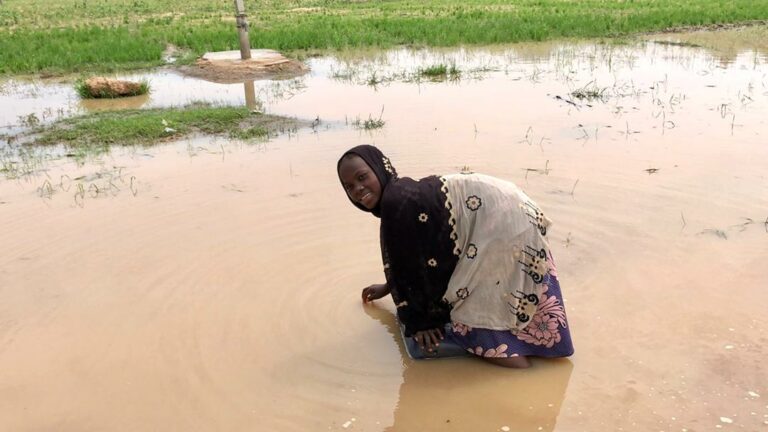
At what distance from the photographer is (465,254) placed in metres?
2.50

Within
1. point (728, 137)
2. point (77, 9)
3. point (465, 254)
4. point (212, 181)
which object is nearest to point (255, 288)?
point (465, 254)

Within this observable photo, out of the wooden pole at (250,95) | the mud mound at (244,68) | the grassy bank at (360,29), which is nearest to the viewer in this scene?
the wooden pole at (250,95)

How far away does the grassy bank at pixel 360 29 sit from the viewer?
38.0ft

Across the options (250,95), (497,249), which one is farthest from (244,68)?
(497,249)

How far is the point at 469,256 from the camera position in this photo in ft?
8.14

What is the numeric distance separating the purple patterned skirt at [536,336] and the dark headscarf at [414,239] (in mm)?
178

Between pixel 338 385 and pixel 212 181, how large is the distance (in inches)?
109

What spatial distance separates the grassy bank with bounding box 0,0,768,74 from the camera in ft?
38.0

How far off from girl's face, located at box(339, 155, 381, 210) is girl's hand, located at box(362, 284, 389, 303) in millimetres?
644

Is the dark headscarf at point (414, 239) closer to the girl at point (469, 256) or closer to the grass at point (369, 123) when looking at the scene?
the girl at point (469, 256)

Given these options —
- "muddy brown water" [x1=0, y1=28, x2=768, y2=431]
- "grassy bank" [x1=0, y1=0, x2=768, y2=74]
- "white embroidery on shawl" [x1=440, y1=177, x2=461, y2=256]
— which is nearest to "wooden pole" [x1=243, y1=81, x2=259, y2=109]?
"muddy brown water" [x1=0, y1=28, x2=768, y2=431]

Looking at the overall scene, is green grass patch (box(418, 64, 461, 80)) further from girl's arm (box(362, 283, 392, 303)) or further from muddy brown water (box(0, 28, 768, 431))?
girl's arm (box(362, 283, 392, 303))

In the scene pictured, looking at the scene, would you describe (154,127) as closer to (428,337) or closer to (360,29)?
(428,337)

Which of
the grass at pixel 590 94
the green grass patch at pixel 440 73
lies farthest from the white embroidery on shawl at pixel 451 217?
the green grass patch at pixel 440 73
